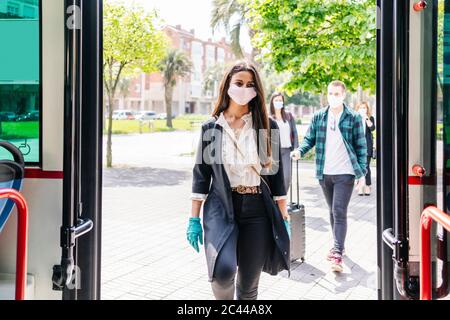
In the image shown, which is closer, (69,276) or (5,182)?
(69,276)

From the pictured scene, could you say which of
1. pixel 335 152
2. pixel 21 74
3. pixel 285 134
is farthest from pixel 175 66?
pixel 21 74

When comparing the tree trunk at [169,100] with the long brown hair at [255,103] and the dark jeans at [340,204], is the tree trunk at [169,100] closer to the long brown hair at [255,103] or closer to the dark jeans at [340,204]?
the dark jeans at [340,204]

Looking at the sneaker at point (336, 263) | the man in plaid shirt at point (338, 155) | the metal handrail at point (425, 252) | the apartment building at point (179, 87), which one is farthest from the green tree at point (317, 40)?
the apartment building at point (179, 87)

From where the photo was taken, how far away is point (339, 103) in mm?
A: 4984

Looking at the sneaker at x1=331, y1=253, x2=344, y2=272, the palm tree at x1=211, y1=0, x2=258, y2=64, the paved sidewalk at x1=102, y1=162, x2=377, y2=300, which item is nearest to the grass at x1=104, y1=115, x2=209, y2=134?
the palm tree at x1=211, y1=0, x2=258, y2=64

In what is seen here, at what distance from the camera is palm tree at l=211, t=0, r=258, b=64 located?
988 centimetres

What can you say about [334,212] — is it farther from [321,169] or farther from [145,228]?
[145,228]

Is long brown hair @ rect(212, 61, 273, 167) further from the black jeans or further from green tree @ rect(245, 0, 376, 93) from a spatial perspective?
green tree @ rect(245, 0, 376, 93)

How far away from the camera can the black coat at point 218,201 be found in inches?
112

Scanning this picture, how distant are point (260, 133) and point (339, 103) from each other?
218cm

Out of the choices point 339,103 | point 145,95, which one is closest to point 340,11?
point 339,103

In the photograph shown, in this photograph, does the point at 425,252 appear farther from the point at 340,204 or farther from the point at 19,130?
the point at 340,204

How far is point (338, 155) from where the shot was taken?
16.0 feet

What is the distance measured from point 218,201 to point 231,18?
833cm
